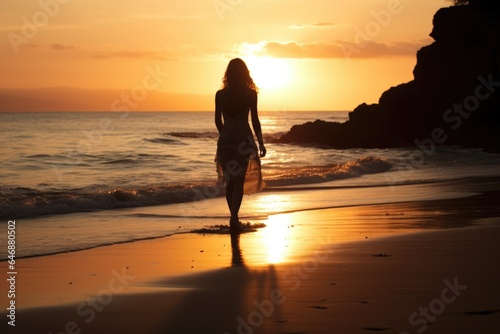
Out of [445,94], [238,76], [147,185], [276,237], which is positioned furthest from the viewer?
[445,94]

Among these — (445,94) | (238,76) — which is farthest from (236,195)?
(445,94)

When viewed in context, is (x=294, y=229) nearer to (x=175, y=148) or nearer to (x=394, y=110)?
(x=175, y=148)

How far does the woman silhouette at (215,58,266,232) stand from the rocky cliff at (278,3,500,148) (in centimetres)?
3156

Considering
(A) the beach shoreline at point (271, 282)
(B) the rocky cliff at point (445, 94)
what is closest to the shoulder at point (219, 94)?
(A) the beach shoreline at point (271, 282)

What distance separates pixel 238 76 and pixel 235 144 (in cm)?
96

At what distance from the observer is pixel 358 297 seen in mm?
5934

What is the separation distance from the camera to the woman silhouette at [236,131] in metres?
10.4

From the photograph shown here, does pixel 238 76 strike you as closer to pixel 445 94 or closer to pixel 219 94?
pixel 219 94

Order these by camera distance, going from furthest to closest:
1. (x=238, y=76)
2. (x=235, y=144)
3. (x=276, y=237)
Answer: (x=235, y=144)
(x=238, y=76)
(x=276, y=237)

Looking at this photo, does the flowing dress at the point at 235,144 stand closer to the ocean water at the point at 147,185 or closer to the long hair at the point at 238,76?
the long hair at the point at 238,76

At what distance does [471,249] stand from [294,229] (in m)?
3.15

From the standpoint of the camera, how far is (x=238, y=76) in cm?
1034

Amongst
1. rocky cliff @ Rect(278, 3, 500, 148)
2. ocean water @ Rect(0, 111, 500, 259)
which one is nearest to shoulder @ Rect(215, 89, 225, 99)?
ocean water @ Rect(0, 111, 500, 259)

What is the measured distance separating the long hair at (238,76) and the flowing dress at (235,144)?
0.20 metres
